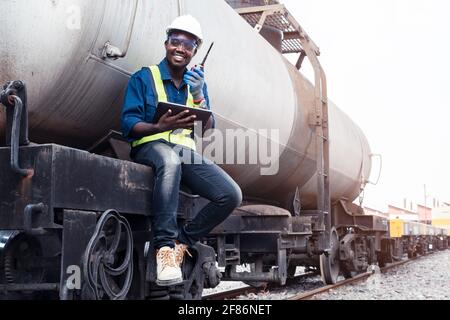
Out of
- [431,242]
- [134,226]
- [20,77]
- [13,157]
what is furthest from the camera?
[431,242]

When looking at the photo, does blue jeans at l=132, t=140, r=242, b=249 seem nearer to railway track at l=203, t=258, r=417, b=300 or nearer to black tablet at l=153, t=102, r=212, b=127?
black tablet at l=153, t=102, r=212, b=127

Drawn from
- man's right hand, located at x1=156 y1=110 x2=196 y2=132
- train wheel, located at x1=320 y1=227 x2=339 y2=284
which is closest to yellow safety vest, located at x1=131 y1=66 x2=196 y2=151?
man's right hand, located at x1=156 y1=110 x2=196 y2=132

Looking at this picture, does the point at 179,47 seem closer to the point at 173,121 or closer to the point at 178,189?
the point at 173,121

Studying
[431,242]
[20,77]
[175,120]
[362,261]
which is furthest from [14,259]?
[431,242]

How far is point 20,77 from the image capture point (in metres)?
2.86

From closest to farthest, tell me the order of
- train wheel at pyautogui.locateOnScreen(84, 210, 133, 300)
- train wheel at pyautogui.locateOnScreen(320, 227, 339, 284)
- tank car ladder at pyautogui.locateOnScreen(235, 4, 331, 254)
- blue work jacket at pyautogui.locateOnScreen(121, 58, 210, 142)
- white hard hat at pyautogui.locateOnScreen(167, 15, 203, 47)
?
train wheel at pyautogui.locateOnScreen(84, 210, 133, 300) → blue work jacket at pyautogui.locateOnScreen(121, 58, 210, 142) → white hard hat at pyautogui.locateOnScreen(167, 15, 203, 47) → tank car ladder at pyautogui.locateOnScreen(235, 4, 331, 254) → train wheel at pyautogui.locateOnScreen(320, 227, 339, 284)

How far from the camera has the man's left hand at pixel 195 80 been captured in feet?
10.8

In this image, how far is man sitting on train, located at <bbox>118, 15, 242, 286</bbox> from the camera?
320 centimetres

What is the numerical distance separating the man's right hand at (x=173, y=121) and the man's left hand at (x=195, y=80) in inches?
9.0

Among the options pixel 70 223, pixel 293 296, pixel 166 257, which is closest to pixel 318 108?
pixel 293 296

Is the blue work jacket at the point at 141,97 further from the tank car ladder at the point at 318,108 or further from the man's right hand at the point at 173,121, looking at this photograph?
the tank car ladder at the point at 318,108

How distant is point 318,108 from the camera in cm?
711

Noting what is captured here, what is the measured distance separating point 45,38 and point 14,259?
1.23 meters
